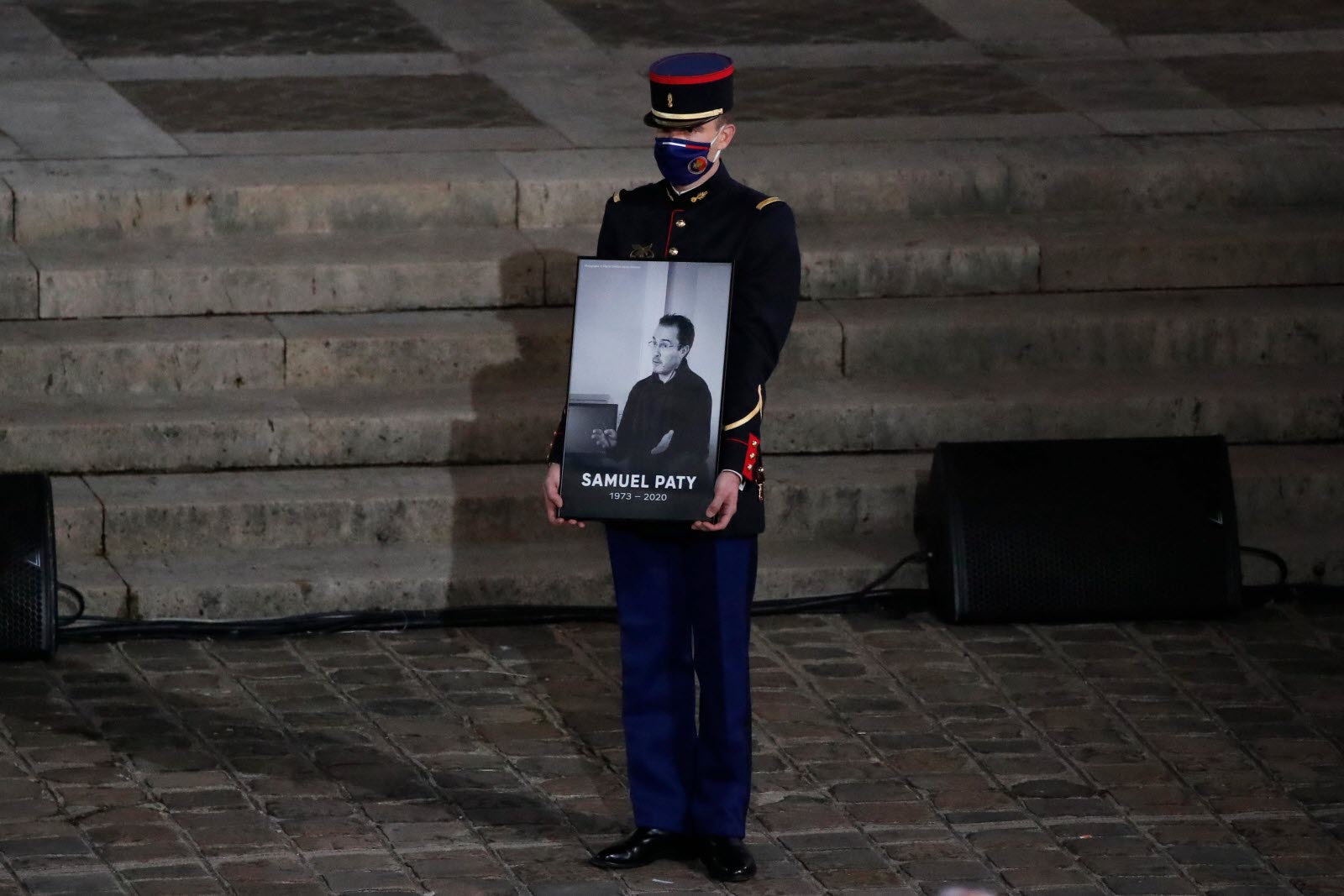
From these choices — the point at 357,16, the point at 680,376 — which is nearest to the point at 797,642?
the point at 680,376

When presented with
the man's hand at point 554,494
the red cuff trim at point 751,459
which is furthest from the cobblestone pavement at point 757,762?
the red cuff trim at point 751,459

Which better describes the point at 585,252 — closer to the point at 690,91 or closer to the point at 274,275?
the point at 274,275

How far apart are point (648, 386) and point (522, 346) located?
3382 mm

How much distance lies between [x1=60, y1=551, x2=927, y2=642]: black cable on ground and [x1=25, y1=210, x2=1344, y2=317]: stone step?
68.0 inches

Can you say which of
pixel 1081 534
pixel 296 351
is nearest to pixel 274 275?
pixel 296 351

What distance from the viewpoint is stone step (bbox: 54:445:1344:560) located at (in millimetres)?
8102

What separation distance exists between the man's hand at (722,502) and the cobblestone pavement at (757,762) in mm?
968

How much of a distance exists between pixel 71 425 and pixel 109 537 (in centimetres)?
50

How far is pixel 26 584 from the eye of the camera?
733cm

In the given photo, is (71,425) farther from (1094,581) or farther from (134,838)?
(1094,581)

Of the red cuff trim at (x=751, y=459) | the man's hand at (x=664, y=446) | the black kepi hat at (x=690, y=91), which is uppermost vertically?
the black kepi hat at (x=690, y=91)

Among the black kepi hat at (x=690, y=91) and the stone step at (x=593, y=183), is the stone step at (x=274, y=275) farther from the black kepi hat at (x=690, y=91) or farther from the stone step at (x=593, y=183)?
the black kepi hat at (x=690, y=91)

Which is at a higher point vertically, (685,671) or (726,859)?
(685,671)

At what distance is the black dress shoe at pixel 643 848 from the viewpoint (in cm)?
598
